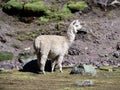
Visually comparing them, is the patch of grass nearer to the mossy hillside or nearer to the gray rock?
the mossy hillside

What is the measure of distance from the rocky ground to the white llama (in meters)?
3.03

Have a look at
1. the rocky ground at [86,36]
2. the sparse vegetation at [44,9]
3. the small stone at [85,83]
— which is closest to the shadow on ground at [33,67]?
the rocky ground at [86,36]

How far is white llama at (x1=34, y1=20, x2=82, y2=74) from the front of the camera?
1054 inches

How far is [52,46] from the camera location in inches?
1075

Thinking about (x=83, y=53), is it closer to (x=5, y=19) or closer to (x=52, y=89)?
(x=5, y=19)

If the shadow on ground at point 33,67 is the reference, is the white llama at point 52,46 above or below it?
above

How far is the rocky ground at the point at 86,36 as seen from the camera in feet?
105

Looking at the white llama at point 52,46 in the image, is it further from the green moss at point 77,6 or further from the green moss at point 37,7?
the green moss at point 77,6

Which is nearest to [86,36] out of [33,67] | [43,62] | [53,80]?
[33,67]

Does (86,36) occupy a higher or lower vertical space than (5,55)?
higher

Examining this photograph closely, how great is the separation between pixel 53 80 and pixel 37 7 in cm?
1616

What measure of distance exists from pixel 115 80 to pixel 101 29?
12.5 meters

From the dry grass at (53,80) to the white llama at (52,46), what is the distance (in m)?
0.85

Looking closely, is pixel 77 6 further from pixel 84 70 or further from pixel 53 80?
pixel 53 80
